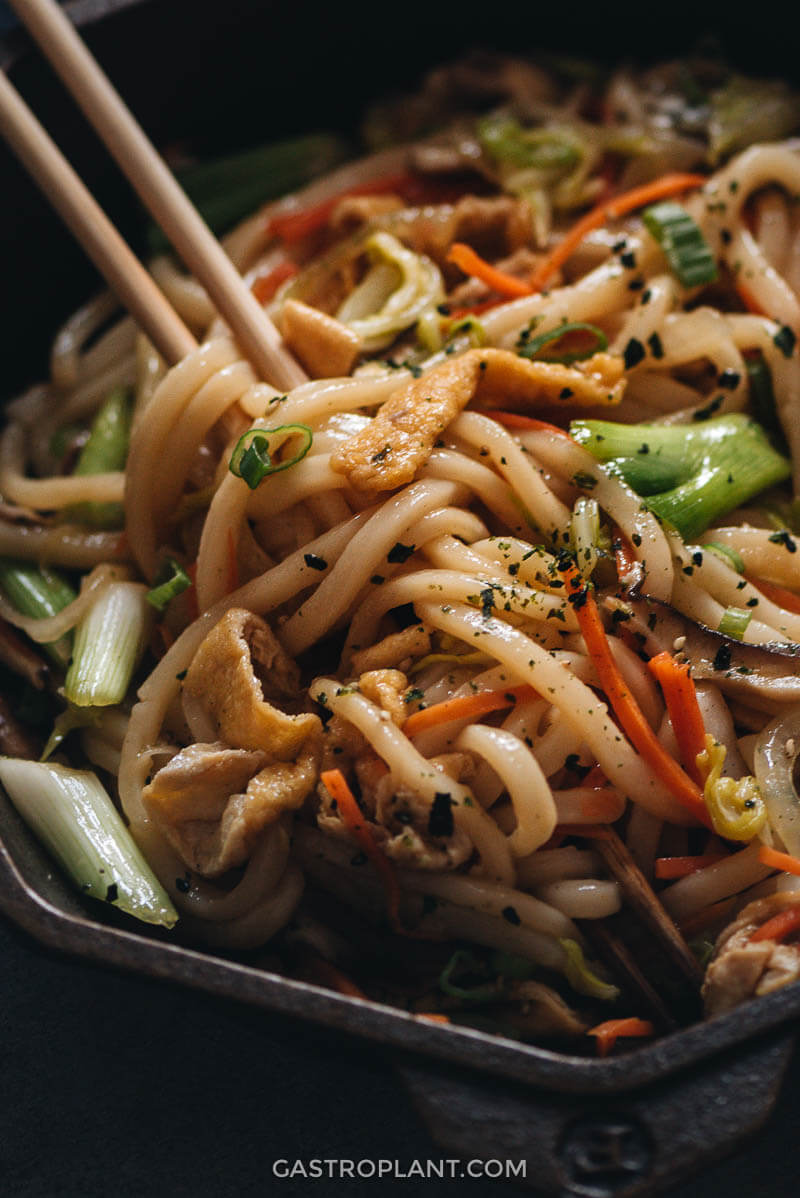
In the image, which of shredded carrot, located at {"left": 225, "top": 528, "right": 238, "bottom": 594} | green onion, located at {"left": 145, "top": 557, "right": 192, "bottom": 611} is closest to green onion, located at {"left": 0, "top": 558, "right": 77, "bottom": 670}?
green onion, located at {"left": 145, "top": 557, "right": 192, "bottom": 611}

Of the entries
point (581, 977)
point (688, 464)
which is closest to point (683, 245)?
point (688, 464)

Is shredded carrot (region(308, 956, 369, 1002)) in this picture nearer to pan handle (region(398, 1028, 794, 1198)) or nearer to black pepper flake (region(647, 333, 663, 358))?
pan handle (region(398, 1028, 794, 1198))

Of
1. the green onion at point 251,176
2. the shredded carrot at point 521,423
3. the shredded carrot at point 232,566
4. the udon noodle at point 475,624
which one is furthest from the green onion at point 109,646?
the green onion at point 251,176

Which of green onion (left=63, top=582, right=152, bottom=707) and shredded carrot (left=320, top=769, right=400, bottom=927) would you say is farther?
green onion (left=63, top=582, right=152, bottom=707)

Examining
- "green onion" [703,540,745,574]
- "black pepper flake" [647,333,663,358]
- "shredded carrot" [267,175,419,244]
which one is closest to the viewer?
"green onion" [703,540,745,574]

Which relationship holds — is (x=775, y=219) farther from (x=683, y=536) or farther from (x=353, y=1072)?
(x=353, y=1072)

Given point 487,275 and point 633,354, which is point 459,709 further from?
point 487,275

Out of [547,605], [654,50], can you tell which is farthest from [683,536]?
[654,50]
